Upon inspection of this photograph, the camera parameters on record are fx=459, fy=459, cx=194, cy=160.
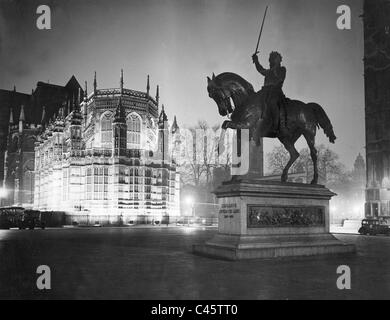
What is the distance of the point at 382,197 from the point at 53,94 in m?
71.8

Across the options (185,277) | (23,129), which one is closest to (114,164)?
(23,129)

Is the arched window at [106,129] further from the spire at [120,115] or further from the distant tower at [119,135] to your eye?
the distant tower at [119,135]

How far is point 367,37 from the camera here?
62031 mm

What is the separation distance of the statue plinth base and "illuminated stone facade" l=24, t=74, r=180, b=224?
4313cm

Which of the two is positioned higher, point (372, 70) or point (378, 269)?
point (372, 70)

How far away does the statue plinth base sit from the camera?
43.3ft

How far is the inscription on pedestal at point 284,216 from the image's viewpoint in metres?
13.6

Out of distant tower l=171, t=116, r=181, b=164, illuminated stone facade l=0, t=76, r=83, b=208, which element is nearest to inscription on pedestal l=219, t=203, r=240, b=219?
distant tower l=171, t=116, r=181, b=164

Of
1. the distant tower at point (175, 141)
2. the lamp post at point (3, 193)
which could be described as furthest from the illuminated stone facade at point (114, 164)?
the lamp post at point (3, 193)

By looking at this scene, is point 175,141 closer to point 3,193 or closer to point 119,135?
point 119,135

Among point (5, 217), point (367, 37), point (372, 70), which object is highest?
point (367, 37)

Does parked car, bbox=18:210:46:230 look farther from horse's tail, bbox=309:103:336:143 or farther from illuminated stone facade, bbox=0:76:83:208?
illuminated stone facade, bbox=0:76:83:208

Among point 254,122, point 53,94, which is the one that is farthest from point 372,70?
point 53,94
